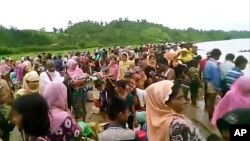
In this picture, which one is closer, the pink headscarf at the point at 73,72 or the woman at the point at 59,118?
the woman at the point at 59,118

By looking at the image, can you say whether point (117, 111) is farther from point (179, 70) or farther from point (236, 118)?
point (179, 70)

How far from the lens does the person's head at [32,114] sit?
3.21 metres

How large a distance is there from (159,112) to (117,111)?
493 mm

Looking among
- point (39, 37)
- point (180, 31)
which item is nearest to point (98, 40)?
point (39, 37)

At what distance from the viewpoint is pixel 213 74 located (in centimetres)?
864

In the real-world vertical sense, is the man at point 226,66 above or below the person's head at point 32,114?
below

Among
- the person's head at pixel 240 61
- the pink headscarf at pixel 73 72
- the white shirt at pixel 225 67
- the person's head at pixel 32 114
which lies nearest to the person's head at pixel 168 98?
the person's head at pixel 32 114

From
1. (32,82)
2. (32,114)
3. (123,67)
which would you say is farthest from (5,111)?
(123,67)

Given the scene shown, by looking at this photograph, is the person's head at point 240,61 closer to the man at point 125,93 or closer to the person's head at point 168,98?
the man at point 125,93

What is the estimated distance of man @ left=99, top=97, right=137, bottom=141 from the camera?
3.74 meters

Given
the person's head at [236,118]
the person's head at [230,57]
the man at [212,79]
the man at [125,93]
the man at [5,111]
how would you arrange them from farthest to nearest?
the man at [212,79], the person's head at [230,57], the man at [125,93], the man at [5,111], the person's head at [236,118]

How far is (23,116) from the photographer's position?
3.22 metres

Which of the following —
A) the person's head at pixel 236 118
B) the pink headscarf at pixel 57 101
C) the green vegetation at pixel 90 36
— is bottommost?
the green vegetation at pixel 90 36

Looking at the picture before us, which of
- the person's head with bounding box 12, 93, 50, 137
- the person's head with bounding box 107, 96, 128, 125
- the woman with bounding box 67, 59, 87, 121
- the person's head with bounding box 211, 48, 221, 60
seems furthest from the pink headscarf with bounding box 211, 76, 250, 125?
the woman with bounding box 67, 59, 87, 121
